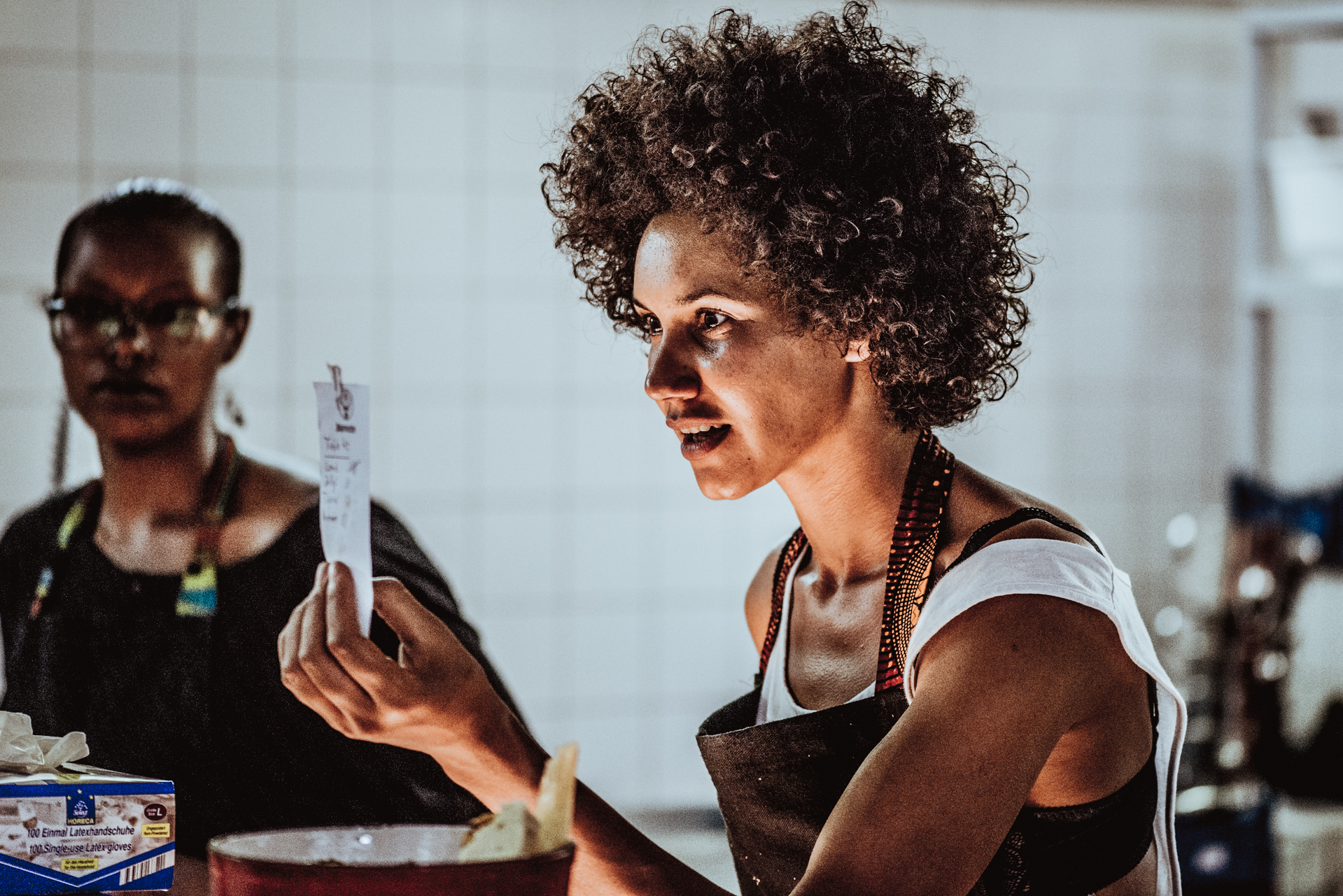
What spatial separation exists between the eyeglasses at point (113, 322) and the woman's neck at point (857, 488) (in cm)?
69

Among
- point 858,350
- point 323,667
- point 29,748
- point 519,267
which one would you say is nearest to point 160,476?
point 29,748

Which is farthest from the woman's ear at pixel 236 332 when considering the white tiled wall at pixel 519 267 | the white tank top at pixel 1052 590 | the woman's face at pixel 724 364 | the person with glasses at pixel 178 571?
the white tiled wall at pixel 519 267

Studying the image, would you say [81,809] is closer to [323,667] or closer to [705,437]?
[323,667]

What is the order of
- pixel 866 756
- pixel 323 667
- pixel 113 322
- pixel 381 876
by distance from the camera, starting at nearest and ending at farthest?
pixel 381 876, pixel 323 667, pixel 866 756, pixel 113 322

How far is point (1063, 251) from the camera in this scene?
3.59m

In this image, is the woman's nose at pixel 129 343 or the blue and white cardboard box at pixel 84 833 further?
the woman's nose at pixel 129 343

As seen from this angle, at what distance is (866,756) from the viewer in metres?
0.98

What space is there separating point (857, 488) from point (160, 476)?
0.80 meters

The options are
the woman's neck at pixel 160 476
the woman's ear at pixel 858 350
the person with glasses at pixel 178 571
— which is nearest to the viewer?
the woman's ear at pixel 858 350

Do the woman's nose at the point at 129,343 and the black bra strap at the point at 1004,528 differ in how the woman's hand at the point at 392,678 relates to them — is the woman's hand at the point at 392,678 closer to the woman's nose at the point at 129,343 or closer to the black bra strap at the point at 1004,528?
the black bra strap at the point at 1004,528

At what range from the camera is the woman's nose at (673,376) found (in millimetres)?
1022

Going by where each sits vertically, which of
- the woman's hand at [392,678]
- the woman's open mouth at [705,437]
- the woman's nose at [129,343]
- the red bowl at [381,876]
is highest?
the woman's nose at [129,343]

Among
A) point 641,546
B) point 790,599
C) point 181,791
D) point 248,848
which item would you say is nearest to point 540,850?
point 248,848

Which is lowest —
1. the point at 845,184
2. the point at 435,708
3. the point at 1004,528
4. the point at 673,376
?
the point at 435,708
